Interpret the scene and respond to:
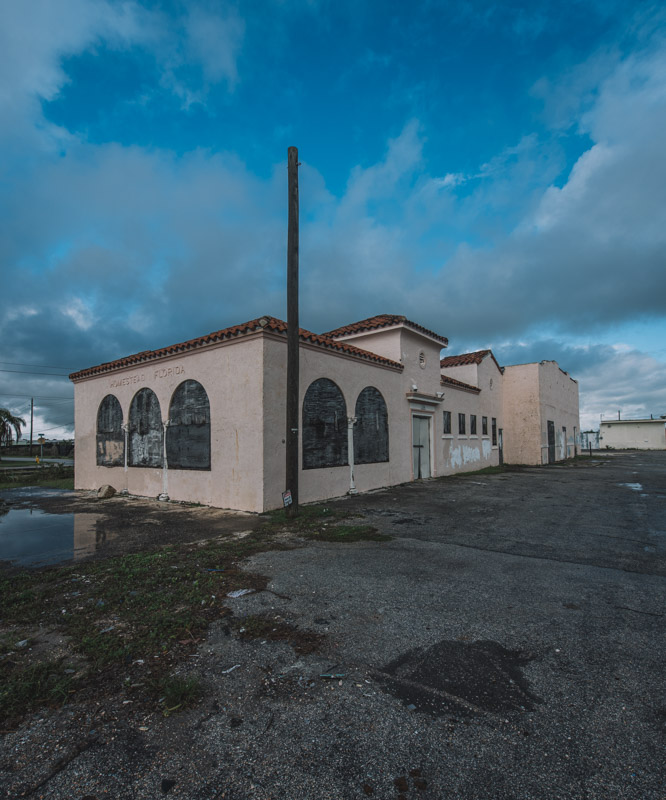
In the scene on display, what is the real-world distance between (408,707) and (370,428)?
35.4 ft

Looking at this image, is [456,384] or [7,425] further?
[7,425]

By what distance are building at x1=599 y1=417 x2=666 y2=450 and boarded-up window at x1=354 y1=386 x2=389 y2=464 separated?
195 ft

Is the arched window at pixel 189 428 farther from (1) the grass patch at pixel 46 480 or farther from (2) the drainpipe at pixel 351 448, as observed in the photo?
(1) the grass patch at pixel 46 480

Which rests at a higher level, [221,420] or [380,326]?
[380,326]

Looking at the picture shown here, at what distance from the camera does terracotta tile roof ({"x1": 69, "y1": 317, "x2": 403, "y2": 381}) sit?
31.7ft

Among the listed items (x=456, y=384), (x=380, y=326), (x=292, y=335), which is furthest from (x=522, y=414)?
(x=292, y=335)

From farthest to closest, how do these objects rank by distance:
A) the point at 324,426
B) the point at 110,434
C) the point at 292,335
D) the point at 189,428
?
the point at 110,434 → the point at 324,426 → the point at 189,428 → the point at 292,335

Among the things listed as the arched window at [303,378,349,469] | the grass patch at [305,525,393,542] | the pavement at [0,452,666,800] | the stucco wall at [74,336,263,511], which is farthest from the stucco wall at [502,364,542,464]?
the pavement at [0,452,666,800]

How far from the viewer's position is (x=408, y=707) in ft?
8.23

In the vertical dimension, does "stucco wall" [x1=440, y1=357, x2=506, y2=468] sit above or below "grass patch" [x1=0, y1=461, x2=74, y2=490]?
above

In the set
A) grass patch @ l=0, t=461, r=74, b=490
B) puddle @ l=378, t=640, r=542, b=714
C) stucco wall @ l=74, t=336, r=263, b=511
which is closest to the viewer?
puddle @ l=378, t=640, r=542, b=714

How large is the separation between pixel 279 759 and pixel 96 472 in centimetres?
1485

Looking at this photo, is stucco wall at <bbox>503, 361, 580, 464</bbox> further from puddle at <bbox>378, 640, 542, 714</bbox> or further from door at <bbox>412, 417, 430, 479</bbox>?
puddle at <bbox>378, 640, 542, 714</bbox>

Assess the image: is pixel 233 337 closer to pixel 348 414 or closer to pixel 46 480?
pixel 348 414
